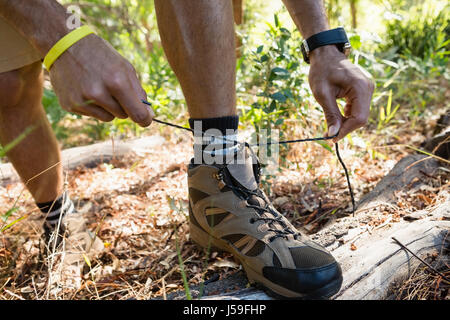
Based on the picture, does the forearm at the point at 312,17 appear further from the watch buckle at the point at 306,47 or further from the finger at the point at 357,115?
the finger at the point at 357,115

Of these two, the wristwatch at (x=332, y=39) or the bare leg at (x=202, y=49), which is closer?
the bare leg at (x=202, y=49)

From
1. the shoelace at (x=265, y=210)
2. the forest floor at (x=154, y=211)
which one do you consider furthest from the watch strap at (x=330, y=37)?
the forest floor at (x=154, y=211)

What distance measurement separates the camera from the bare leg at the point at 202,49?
3.67ft

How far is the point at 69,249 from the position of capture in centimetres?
146

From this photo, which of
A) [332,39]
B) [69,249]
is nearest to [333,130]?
[332,39]

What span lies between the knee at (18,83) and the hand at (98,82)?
604 mm

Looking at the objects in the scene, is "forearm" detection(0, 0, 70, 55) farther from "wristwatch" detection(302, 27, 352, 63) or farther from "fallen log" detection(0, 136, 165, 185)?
"fallen log" detection(0, 136, 165, 185)

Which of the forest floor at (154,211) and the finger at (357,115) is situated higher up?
the finger at (357,115)

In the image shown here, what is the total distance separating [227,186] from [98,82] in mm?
607

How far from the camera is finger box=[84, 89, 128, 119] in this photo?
798mm

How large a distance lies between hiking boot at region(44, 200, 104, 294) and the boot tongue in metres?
0.66

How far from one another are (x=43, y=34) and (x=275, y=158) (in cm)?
120

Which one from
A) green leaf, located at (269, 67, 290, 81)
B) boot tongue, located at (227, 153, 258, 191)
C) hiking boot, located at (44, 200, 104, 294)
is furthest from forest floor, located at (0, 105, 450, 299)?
green leaf, located at (269, 67, 290, 81)
